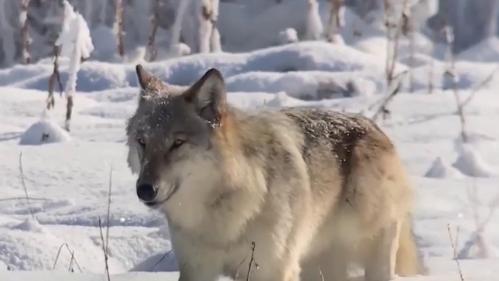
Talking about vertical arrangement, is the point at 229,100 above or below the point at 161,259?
below

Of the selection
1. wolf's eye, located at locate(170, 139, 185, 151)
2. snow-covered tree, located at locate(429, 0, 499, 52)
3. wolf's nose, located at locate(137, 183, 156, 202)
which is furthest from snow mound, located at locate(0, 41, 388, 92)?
wolf's nose, located at locate(137, 183, 156, 202)

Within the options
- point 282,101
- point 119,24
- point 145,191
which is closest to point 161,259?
point 145,191

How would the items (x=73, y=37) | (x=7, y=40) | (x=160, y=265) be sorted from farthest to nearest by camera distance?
(x=7, y=40) < (x=73, y=37) < (x=160, y=265)

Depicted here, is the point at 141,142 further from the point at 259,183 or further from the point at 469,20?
the point at 469,20

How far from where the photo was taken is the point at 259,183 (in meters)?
3.99

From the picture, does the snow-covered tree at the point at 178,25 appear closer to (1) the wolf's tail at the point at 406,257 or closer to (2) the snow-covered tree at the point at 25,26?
(2) the snow-covered tree at the point at 25,26

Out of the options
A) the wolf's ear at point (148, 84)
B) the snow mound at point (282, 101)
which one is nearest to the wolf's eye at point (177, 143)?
the wolf's ear at point (148, 84)

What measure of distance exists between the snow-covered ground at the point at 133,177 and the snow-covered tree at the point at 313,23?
4.90 feet

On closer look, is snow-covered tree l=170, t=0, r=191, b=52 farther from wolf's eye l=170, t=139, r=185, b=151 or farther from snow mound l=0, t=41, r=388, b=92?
wolf's eye l=170, t=139, r=185, b=151

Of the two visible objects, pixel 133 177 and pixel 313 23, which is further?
pixel 313 23

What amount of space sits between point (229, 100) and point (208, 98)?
600 centimetres

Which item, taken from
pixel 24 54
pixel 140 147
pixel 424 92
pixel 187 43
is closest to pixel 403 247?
pixel 140 147

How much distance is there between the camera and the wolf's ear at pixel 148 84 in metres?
4.14

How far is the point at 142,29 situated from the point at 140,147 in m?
11.9
